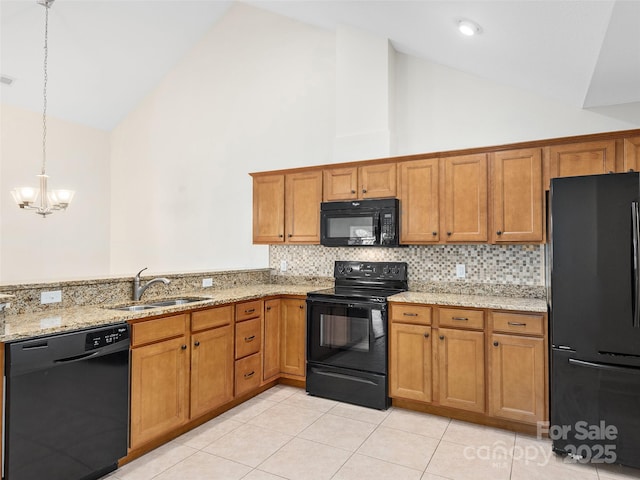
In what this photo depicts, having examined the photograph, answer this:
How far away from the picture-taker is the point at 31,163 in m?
5.39

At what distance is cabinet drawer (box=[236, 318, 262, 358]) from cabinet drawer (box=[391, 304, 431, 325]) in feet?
3.95

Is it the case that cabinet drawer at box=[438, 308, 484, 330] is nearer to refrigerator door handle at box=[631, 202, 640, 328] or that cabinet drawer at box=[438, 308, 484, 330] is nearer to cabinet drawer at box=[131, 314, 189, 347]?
refrigerator door handle at box=[631, 202, 640, 328]

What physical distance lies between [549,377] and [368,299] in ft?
4.59

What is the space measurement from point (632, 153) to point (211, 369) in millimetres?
3417

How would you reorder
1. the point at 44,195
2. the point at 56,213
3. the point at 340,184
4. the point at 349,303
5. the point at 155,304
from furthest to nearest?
the point at 56,213
the point at 44,195
the point at 340,184
the point at 349,303
the point at 155,304

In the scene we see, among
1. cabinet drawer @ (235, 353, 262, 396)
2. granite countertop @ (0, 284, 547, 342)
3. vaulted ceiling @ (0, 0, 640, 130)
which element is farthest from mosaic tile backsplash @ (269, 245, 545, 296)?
vaulted ceiling @ (0, 0, 640, 130)

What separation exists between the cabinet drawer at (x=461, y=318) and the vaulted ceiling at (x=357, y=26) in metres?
1.86

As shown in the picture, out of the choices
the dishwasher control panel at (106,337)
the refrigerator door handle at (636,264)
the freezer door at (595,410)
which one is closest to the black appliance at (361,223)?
the freezer door at (595,410)

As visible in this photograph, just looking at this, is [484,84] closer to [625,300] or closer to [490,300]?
[490,300]

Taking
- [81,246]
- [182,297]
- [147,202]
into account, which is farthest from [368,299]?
[81,246]

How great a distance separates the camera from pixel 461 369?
306 centimetres

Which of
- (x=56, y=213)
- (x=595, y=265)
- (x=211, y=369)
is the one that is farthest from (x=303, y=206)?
(x=56, y=213)

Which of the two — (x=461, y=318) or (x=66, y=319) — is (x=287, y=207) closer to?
(x=461, y=318)

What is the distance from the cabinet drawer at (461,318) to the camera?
301 centimetres
